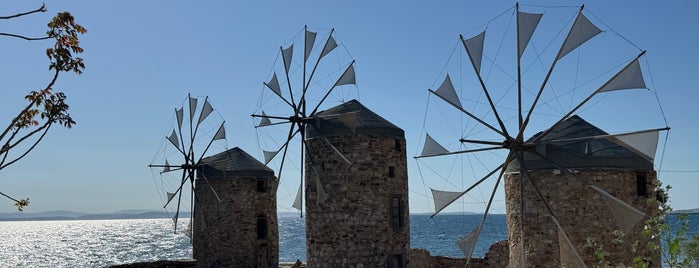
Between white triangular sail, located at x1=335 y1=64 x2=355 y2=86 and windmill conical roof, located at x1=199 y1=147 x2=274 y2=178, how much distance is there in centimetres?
778

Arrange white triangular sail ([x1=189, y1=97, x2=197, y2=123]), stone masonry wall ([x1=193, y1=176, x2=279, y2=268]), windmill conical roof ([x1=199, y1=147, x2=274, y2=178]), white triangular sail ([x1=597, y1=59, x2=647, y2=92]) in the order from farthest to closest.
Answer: white triangular sail ([x1=189, y1=97, x2=197, y2=123])
windmill conical roof ([x1=199, y1=147, x2=274, y2=178])
stone masonry wall ([x1=193, y1=176, x2=279, y2=268])
white triangular sail ([x1=597, y1=59, x2=647, y2=92])

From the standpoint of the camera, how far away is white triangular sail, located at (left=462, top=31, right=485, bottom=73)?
1459cm

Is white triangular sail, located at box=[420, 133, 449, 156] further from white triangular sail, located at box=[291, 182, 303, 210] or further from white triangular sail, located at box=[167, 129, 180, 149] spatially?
white triangular sail, located at box=[167, 129, 180, 149]

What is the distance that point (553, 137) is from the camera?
1614cm

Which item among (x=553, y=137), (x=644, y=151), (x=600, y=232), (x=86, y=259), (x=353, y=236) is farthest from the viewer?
(x=86, y=259)

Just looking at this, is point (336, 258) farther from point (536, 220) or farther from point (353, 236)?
point (536, 220)

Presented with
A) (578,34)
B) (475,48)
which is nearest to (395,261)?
(475,48)

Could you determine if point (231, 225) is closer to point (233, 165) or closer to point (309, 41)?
point (233, 165)

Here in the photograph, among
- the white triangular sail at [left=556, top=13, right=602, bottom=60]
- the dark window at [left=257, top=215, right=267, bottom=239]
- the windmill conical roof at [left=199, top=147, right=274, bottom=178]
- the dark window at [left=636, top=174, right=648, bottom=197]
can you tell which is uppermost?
the white triangular sail at [left=556, top=13, right=602, bottom=60]

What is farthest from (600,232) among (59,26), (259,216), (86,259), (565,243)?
(86,259)

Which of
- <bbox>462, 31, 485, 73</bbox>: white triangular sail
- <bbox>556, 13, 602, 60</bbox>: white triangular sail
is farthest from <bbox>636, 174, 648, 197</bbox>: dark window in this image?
<bbox>462, 31, 485, 73</bbox>: white triangular sail

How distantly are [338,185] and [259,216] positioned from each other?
7934 millimetres

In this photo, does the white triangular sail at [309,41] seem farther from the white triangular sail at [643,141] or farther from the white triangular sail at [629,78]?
the white triangular sail at [643,141]

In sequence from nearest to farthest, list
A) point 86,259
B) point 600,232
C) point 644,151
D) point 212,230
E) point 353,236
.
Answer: point 644,151
point 600,232
point 353,236
point 212,230
point 86,259
